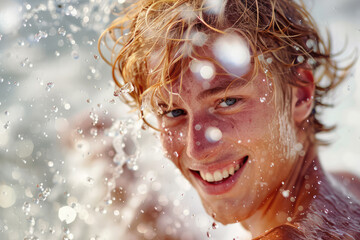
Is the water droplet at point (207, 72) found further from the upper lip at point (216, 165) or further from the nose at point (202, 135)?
the upper lip at point (216, 165)

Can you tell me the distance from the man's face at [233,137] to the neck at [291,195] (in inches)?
1.2

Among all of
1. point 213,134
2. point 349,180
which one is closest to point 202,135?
point 213,134

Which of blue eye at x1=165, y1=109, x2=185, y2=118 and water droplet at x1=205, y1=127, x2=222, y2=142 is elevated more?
water droplet at x1=205, y1=127, x2=222, y2=142

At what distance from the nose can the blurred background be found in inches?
26.4

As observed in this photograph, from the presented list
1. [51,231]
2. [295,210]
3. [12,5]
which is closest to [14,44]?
[12,5]

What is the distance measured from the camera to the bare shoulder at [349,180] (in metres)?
1.92

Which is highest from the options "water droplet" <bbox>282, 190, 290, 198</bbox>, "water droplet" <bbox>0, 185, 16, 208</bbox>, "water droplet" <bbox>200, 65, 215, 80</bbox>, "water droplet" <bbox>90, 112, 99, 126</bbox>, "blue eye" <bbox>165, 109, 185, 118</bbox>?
"water droplet" <bbox>200, 65, 215, 80</bbox>

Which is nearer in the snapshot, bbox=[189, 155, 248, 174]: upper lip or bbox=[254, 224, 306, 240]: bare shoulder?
bbox=[254, 224, 306, 240]: bare shoulder

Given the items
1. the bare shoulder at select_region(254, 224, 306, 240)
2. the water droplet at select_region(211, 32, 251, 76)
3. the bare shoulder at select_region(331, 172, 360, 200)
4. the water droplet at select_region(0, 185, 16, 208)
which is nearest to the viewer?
the bare shoulder at select_region(254, 224, 306, 240)

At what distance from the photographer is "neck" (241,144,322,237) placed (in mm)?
1496

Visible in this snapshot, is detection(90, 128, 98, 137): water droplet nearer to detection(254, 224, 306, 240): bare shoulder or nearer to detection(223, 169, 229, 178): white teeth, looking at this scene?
detection(223, 169, 229, 178): white teeth

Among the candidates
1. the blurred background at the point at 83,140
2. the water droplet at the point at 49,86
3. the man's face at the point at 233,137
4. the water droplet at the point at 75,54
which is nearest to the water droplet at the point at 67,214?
the blurred background at the point at 83,140

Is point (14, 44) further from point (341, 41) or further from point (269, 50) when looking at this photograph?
point (341, 41)

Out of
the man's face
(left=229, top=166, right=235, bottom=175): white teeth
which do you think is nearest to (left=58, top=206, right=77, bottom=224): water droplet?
the man's face
